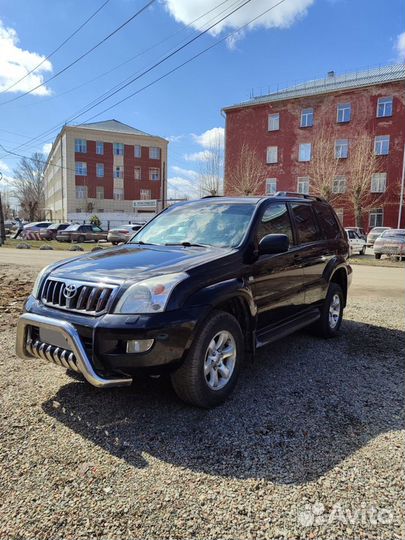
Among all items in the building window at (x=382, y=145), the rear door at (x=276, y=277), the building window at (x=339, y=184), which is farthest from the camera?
the building window at (x=339, y=184)

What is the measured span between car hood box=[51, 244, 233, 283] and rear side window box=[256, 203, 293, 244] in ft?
2.04

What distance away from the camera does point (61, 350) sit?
320 centimetres

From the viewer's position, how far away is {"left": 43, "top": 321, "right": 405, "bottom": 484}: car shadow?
2.79m

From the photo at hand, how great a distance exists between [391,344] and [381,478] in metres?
3.28

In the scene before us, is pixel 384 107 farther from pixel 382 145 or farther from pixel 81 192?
pixel 81 192

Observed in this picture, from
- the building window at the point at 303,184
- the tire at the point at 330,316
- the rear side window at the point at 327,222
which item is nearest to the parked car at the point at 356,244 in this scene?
the building window at the point at 303,184

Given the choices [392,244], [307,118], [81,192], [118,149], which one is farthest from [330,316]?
[118,149]

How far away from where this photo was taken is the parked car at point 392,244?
19453mm

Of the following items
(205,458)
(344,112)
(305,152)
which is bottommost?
(205,458)

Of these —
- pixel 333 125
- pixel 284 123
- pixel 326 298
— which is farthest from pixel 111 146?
pixel 326 298

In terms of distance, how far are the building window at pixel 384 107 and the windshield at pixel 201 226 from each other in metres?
36.4

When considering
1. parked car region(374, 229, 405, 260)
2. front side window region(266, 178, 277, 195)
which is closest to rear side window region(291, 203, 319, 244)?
parked car region(374, 229, 405, 260)

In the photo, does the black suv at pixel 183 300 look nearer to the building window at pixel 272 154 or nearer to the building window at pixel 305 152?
the building window at pixel 305 152

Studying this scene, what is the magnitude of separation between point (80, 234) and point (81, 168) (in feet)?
84.7
